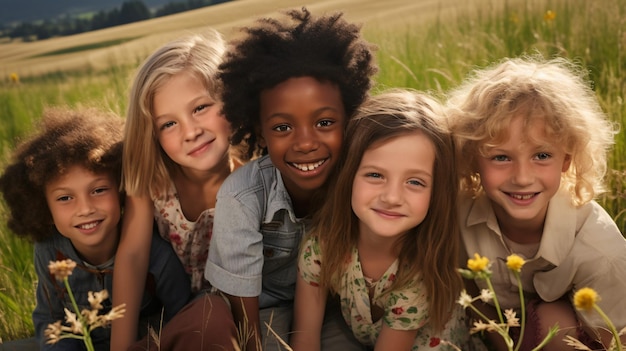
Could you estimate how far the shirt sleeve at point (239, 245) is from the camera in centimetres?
274

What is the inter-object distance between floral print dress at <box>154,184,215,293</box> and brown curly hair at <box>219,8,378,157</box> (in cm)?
47

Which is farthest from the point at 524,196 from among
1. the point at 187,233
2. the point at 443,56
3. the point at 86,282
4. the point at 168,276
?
the point at 443,56

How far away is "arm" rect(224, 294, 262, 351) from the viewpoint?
2.71 meters

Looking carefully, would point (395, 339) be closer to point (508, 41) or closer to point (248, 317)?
point (248, 317)

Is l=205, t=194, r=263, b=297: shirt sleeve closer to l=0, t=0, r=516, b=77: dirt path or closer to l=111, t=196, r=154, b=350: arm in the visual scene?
l=111, t=196, r=154, b=350: arm

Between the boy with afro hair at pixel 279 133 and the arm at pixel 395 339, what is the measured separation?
280 millimetres

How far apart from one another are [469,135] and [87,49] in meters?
5.84

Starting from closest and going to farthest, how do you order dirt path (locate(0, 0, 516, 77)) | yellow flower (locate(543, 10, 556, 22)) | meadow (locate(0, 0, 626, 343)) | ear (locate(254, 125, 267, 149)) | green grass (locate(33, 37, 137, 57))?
1. ear (locate(254, 125, 267, 149))
2. meadow (locate(0, 0, 626, 343))
3. yellow flower (locate(543, 10, 556, 22))
4. dirt path (locate(0, 0, 516, 77))
5. green grass (locate(33, 37, 137, 57))

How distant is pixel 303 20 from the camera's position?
277cm

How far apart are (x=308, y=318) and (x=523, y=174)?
2.95ft

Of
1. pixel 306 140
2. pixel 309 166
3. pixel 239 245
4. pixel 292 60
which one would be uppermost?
pixel 292 60

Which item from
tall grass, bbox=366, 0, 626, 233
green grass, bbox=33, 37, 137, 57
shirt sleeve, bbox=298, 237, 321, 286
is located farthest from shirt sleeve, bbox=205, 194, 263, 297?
green grass, bbox=33, 37, 137, 57

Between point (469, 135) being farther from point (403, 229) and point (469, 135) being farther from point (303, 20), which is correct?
point (303, 20)

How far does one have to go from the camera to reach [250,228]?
9.02 feet
